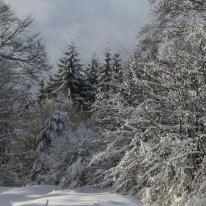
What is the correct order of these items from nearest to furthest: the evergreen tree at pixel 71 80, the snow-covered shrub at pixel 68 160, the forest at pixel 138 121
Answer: the forest at pixel 138 121 < the snow-covered shrub at pixel 68 160 < the evergreen tree at pixel 71 80

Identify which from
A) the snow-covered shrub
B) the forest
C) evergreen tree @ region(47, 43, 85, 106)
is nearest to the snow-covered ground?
the forest

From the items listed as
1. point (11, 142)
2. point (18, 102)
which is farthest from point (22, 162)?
point (18, 102)

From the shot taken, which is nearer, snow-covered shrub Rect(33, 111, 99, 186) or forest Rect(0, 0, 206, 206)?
forest Rect(0, 0, 206, 206)

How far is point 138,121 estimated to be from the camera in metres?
8.84

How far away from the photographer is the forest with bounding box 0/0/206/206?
8.19 meters

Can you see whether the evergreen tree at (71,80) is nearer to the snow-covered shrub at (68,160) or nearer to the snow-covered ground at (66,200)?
the snow-covered shrub at (68,160)

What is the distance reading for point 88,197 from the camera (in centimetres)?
884

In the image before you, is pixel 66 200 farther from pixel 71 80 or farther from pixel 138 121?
pixel 71 80

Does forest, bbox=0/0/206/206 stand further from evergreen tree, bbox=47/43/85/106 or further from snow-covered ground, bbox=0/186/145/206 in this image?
evergreen tree, bbox=47/43/85/106

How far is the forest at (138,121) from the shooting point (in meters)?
8.19

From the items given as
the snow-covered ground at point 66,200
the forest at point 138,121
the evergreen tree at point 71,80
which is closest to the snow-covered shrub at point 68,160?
the forest at point 138,121

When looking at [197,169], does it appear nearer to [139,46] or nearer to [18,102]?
[139,46]

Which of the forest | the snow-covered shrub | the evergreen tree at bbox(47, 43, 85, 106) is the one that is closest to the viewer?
the forest

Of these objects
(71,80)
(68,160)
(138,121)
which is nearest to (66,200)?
(138,121)
